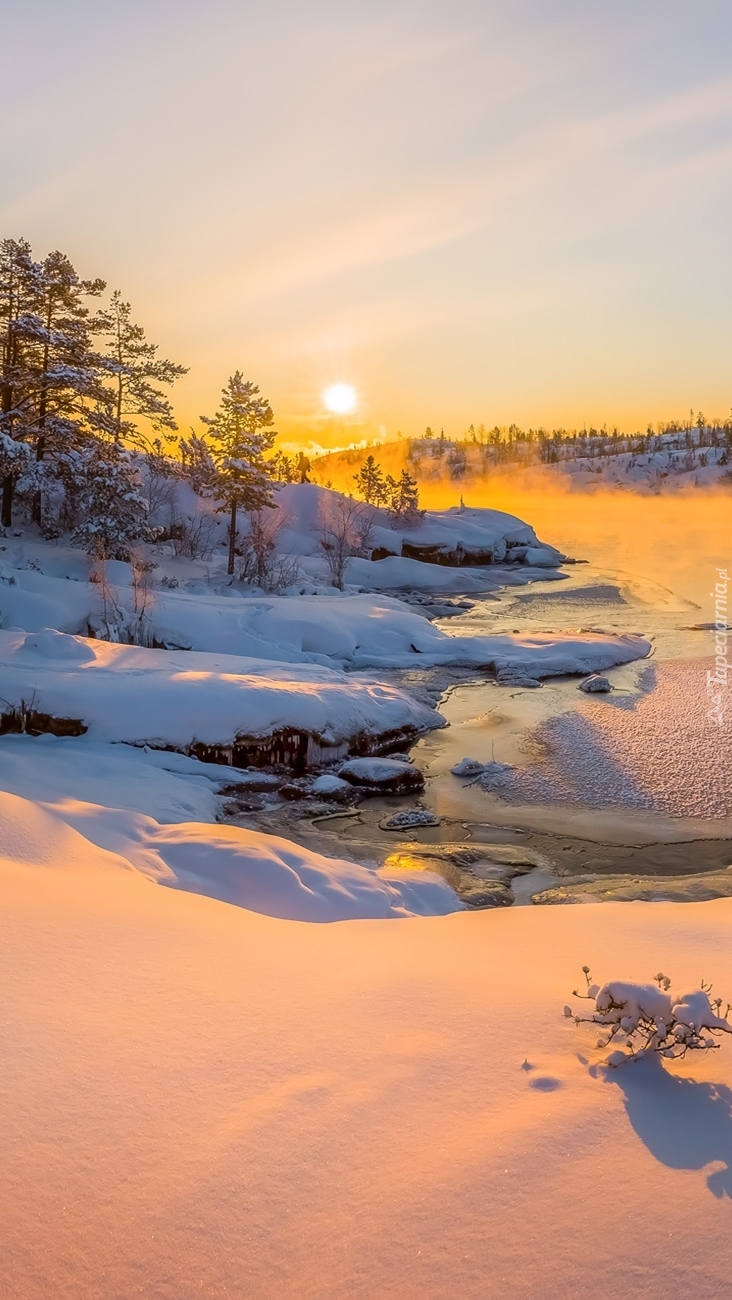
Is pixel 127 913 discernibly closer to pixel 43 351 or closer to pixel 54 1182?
pixel 54 1182

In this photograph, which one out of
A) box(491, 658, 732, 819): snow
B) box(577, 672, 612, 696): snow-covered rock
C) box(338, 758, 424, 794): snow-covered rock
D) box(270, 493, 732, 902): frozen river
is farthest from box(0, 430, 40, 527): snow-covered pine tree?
box(491, 658, 732, 819): snow

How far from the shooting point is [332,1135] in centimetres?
263

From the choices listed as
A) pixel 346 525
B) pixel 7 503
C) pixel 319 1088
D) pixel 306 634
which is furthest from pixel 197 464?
pixel 319 1088

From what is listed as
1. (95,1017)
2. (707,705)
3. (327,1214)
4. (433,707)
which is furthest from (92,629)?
(327,1214)

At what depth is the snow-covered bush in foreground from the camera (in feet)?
9.95

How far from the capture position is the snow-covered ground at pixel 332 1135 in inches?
82.0

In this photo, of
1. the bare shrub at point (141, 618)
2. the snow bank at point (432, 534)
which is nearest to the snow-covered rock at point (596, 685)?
the bare shrub at point (141, 618)

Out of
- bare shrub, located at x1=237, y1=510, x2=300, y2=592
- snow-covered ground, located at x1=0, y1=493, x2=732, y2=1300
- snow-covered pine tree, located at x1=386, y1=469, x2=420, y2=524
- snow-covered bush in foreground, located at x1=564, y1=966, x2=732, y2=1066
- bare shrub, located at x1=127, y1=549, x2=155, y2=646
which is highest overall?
snow-covered pine tree, located at x1=386, y1=469, x2=420, y2=524

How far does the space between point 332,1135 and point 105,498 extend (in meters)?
27.6

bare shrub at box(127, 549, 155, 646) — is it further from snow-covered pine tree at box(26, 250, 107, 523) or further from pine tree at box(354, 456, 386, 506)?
pine tree at box(354, 456, 386, 506)

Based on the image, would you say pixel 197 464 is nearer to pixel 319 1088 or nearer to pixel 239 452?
pixel 239 452

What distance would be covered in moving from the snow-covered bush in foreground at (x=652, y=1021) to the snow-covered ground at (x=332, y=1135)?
0.09 meters

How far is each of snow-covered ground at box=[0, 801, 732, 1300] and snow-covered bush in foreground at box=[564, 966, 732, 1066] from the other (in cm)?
9

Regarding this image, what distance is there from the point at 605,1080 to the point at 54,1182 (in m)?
1.91
